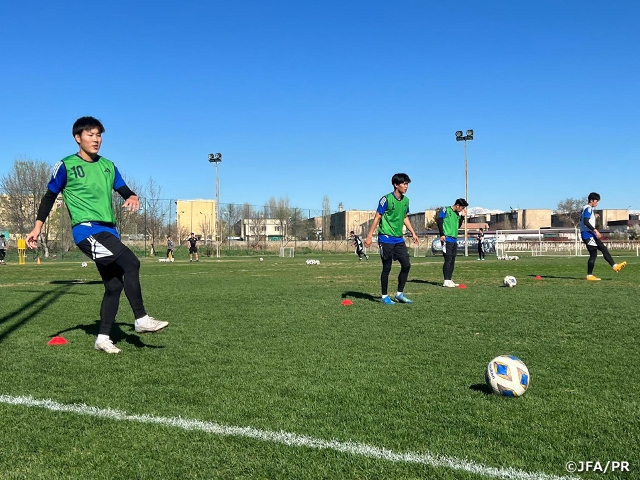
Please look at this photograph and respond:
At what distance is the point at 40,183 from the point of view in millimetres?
47125

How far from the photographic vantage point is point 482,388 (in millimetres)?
3861

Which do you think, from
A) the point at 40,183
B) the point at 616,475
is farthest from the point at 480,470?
the point at 40,183

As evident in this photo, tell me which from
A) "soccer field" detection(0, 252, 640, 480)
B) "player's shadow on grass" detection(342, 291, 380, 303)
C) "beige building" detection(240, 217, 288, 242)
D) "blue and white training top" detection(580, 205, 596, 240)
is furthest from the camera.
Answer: "beige building" detection(240, 217, 288, 242)

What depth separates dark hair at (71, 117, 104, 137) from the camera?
5.22 metres

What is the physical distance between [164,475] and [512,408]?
2.10 m

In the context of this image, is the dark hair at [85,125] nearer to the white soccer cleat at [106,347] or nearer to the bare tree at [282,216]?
the white soccer cleat at [106,347]

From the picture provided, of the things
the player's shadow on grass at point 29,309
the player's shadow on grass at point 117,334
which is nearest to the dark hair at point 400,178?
the player's shadow on grass at point 117,334

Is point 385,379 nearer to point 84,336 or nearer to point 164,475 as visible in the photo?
point 164,475

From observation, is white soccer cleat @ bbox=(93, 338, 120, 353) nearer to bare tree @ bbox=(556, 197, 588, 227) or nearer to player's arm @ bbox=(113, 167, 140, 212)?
player's arm @ bbox=(113, 167, 140, 212)

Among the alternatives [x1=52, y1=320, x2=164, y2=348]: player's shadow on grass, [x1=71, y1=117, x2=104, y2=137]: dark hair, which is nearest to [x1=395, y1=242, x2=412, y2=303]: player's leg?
[x1=52, y1=320, x2=164, y2=348]: player's shadow on grass

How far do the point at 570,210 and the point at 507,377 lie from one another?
4219 inches

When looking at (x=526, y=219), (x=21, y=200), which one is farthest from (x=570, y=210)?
(x=21, y=200)

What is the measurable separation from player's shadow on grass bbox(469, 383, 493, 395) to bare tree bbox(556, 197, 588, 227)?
99.1m

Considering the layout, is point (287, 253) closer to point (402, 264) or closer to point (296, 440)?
point (402, 264)
